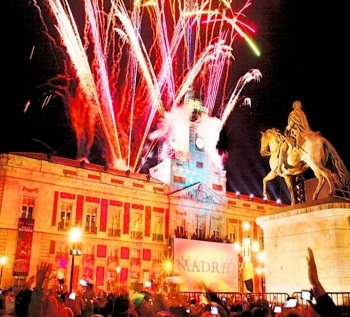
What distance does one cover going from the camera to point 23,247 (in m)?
33.5

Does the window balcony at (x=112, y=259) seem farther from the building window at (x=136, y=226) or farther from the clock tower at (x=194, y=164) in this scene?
the clock tower at (x=194, y=164)

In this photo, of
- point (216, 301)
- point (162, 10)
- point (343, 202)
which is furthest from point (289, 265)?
point (162, 10)

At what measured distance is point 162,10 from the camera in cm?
2816

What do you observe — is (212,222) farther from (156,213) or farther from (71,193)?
(71,193)

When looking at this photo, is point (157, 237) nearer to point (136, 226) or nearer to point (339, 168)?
point (136, 226)

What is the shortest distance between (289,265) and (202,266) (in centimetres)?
2832

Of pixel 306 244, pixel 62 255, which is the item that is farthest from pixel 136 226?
pixel 306 244

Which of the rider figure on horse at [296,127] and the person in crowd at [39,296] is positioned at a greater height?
the rider figure on horse at [296,127]

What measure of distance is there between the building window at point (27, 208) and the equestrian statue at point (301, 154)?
26291 mm

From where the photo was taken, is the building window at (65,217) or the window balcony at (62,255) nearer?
the window balcony at (62,255)

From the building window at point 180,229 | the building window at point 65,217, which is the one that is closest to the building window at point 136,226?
the building window at point 180,229

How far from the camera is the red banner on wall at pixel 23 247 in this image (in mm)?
32719

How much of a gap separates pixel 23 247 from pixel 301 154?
27393 mm

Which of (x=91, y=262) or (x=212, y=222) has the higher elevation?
(x=212, y=222)
